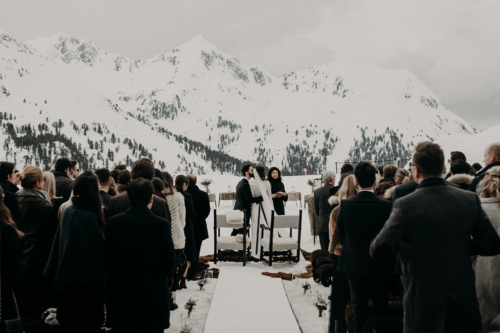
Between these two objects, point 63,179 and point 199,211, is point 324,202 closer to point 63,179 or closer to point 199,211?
point 199,211

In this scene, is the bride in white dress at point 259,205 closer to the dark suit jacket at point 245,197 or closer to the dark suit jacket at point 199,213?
the dark suit jacket at point 245,197

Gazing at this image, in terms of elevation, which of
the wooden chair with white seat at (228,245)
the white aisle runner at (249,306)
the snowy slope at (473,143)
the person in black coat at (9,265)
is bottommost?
the white aisle runner at (249,306)

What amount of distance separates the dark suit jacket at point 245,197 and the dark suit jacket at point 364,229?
14.5 feet

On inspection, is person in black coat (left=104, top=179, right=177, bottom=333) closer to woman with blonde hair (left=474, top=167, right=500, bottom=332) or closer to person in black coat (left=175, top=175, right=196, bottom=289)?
woman with blonde hair (left=474, top=167, right=500, bottom=332)

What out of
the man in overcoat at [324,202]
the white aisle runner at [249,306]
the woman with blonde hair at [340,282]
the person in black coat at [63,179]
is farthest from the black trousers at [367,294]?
the person in black coat at [63,179]

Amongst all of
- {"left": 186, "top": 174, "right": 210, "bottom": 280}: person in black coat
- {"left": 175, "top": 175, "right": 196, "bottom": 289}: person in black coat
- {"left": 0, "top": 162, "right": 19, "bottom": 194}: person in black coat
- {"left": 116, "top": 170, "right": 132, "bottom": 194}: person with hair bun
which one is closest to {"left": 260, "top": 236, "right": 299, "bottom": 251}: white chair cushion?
{"left": 186, "top": 174, "right": 210, "bottom": 280}: person in black coat

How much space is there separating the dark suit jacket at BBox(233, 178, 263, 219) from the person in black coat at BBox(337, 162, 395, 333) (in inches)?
173

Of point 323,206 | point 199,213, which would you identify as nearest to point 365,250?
point 323,206

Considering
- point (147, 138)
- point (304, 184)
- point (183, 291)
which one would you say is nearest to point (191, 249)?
point (183, 291)

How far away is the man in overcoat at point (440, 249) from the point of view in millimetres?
2547

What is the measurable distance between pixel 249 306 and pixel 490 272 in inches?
130

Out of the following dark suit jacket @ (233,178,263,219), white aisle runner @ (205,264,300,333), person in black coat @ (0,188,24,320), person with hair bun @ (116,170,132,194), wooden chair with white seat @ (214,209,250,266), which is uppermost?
person with hair bun @ (116,170,132,194)

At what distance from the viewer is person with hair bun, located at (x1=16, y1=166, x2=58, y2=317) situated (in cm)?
379

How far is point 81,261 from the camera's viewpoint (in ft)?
10.9
